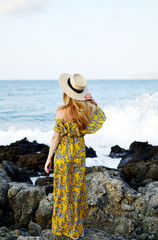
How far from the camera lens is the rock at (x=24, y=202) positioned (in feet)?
16.3

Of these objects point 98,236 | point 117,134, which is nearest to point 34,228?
point 98,236

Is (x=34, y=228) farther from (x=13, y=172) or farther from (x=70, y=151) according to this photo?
(x=13, y=172)

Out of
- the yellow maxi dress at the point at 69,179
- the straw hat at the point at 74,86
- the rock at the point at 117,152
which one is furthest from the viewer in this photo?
the rock at the point at 117,152

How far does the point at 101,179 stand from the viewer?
5.13 meters

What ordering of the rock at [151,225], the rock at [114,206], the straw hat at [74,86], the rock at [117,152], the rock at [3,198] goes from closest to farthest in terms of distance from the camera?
1. the straw hat at [74,86]
2. the rock at [151,225]
3. the rock at [114,206]
4. the rock at [3,198]
5. the rock at [117,152]

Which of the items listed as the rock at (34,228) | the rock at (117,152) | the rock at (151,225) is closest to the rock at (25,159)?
the rock at (117,152)

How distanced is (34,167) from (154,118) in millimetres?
13279

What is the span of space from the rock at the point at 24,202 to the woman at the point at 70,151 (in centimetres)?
130

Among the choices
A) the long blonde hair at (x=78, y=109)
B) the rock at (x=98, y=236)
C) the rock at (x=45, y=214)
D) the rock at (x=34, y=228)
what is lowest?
the rock at (x=98, y=236)

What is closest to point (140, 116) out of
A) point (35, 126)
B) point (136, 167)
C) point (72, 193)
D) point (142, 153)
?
point (35, 126)

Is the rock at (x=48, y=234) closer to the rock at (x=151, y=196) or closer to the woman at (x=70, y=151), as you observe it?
the woman at (x=70, y=151)

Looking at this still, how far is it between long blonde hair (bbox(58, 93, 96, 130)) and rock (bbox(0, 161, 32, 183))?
3.40m

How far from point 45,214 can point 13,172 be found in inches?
89.7
